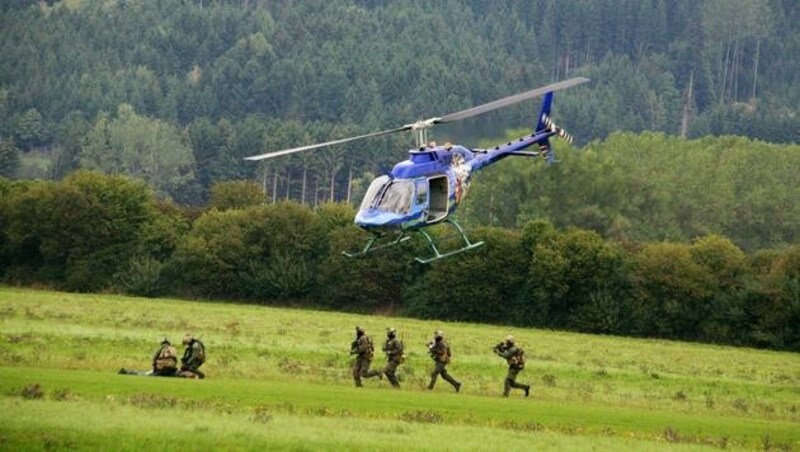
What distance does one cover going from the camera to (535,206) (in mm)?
145250

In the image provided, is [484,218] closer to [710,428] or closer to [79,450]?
[710,428]

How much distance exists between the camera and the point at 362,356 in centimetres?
4216

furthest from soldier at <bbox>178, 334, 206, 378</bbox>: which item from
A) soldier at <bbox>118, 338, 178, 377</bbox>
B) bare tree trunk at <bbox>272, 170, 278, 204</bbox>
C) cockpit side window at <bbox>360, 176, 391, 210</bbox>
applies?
bare tree trunk at <bbox>272, 170, 278, 204</bbox>

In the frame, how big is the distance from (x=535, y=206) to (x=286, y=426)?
376 ft

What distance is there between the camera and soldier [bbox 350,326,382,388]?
42.0 m

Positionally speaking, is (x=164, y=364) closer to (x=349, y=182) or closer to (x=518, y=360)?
(x=518, y=360)

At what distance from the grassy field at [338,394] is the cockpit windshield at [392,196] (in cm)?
482

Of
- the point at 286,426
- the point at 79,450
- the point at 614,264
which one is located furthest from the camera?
the point at 614,264

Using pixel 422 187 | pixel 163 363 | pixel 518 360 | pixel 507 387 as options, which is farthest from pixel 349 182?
pixel 163 363

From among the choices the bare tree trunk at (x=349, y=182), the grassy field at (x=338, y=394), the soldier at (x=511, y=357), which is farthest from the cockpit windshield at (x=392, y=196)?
the bare tree trunk at (x=349, y=182)

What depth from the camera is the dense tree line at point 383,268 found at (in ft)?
268

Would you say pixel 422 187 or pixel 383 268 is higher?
pixel 383 268

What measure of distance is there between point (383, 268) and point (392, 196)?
42125mm

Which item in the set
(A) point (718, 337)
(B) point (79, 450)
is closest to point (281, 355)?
(B) point (79, 450)
